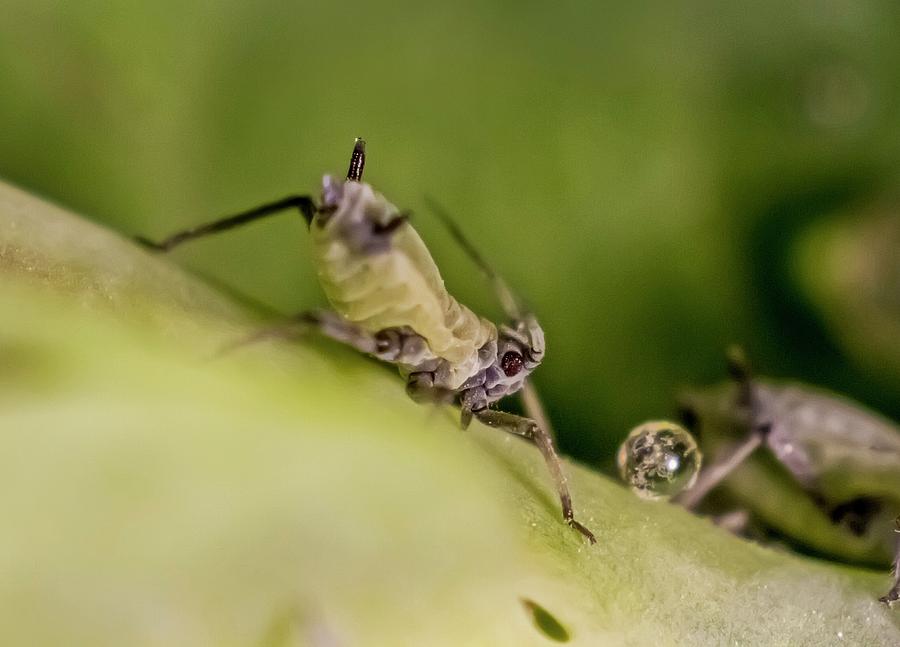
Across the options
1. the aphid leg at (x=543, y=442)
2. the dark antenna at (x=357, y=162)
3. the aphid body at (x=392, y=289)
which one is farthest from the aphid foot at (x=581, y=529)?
the dark antenna at (x=357, y=162)

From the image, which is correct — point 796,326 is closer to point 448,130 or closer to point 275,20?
point 448,130

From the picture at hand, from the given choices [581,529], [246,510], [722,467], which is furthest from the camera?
[722,467]

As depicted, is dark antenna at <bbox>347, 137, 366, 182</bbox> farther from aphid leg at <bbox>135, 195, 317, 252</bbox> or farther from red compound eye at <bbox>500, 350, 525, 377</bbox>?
red compound eye at <bbox>500, 350, 525, 377</bbox>

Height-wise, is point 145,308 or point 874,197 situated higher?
point 874,197

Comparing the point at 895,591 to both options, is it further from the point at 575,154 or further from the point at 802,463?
the point at 575,154

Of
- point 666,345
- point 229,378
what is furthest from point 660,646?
point 666,345

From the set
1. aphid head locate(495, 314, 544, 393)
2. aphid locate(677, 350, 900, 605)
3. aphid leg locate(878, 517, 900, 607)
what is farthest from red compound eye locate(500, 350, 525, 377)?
aphid leg locate(878, 517, 900, 607)

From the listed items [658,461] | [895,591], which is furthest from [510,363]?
[895,591]
